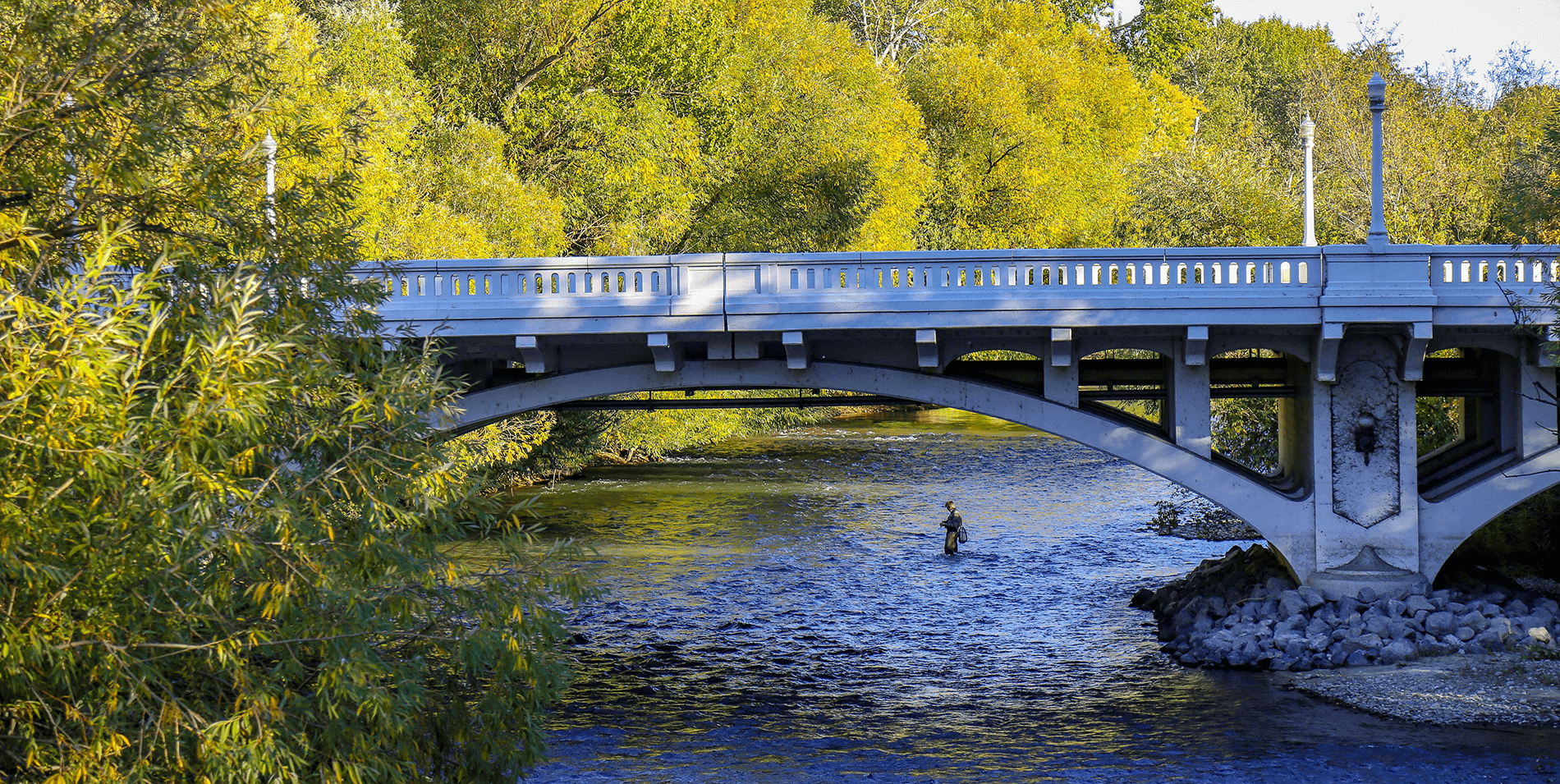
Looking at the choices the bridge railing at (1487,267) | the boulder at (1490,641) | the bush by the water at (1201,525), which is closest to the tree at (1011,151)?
the bush by the water at (1201,525)

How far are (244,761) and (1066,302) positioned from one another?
1302cm

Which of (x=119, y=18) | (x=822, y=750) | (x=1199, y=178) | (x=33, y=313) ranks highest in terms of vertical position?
(x=1199, y=178)

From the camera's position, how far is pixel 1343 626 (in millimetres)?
18422

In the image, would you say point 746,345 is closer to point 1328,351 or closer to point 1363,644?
point 1328,351

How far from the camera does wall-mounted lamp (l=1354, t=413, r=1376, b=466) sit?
62.0 feet

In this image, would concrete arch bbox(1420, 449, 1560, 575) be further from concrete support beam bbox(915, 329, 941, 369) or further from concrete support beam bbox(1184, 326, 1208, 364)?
concrete support beam bbox(915, 329, 941, 369)

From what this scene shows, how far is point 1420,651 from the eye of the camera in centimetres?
1772

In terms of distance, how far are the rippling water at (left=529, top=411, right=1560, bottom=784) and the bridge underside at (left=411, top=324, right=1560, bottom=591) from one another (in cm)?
256

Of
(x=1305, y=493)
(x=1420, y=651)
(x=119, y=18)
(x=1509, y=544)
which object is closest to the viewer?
(x=119, y=18)

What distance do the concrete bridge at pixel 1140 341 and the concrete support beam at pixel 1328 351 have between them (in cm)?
3

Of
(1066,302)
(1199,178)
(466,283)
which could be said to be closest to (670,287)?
(466,283)

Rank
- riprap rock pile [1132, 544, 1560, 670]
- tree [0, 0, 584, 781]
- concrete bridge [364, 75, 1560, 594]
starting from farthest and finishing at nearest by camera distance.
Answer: concrete bridge [364, 75, 1560, 594] → riprap rock pile [1132, 544, 1560, 670] → tree [0, 0, 584, 781]

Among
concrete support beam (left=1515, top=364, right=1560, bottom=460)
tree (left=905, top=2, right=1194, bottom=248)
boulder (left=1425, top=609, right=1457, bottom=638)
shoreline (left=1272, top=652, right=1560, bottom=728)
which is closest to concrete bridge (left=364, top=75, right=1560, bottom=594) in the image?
concrete support beam (left=1515, top=364, right=1560, bottom=460)

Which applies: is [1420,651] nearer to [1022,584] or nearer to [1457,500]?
[1457,500]
